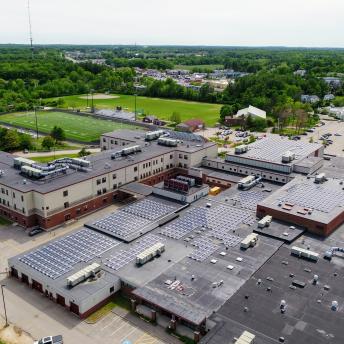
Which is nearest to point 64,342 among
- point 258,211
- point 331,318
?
point 331,318

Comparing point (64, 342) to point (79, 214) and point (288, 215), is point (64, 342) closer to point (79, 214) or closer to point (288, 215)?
point (79, 214)

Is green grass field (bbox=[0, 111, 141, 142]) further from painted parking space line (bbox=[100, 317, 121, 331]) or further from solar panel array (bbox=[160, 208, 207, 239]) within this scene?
painted parking space line (bbox=[100, 317, 121, 331])

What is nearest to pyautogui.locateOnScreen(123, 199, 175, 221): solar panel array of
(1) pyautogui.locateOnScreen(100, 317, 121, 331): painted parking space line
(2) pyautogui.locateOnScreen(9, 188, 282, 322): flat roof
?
(2) pyautogui.locateOnScreen(9, 188, 282, 322): flat roof

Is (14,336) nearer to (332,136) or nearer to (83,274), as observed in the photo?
(83,274)

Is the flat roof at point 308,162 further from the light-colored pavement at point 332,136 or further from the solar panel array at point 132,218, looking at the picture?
the solar panel array at point 132,218

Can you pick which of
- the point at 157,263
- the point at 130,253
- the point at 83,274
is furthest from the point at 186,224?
Result: the point at 83,274

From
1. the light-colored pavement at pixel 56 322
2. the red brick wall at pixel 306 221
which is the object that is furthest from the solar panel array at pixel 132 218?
the red brick wall at pixel 306 221
